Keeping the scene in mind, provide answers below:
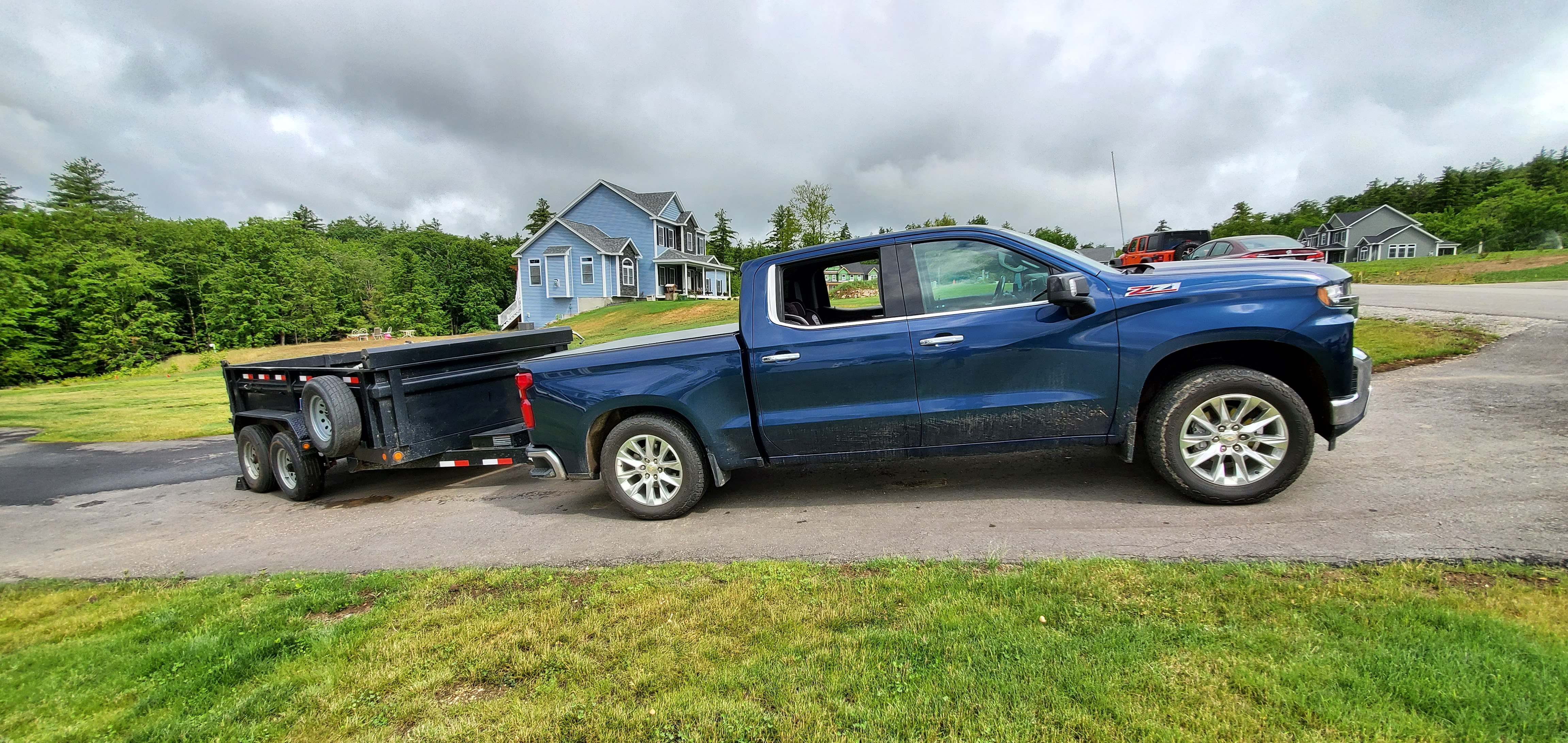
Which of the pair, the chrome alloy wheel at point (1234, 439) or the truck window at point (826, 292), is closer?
the chrome alloy wheel at point (1234, 439)

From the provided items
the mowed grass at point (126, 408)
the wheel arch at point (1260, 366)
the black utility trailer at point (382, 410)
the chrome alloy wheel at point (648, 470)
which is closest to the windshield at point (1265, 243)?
the wheel arch at point (1260, 366)

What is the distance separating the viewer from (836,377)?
4.84m

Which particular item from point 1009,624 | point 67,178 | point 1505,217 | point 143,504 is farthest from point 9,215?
point 1505,217

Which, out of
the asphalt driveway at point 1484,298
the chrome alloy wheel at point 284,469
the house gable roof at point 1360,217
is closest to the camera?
the chrome alloy wheel at point 284,469

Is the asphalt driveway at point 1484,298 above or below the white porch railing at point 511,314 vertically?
below

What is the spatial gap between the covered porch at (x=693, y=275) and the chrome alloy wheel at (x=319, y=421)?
3532cm

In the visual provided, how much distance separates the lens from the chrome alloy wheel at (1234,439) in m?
4.34

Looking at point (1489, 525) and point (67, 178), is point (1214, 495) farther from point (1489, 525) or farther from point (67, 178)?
point (67, 178)

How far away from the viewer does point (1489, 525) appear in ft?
12.1

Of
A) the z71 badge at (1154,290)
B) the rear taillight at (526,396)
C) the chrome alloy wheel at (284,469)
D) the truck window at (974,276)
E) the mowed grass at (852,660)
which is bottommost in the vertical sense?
the mowed grass at (852,660)

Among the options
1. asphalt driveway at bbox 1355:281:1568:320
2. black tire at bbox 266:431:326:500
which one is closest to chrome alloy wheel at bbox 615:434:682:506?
black tire at bbox 266:431:326:500

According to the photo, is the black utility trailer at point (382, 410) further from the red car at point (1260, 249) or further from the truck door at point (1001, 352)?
the red car at point (1260, 249)

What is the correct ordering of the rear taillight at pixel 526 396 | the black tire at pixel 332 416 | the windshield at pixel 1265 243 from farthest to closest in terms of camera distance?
the windshield at pixel 1265 243
the black tire at pixel 332 416
the rear taillight at pixel 526 396

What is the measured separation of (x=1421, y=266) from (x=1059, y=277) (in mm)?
37240
